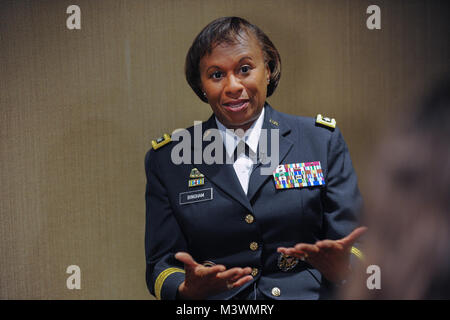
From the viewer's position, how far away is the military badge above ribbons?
1.46m

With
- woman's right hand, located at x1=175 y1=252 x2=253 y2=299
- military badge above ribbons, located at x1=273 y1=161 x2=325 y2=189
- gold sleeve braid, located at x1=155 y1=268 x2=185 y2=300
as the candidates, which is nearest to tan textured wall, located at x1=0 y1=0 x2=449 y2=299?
military badge above ribbons, located at x1=273 y1=161 x2=325 y2=189

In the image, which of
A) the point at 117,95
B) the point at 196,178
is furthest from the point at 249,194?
the point at 117,95

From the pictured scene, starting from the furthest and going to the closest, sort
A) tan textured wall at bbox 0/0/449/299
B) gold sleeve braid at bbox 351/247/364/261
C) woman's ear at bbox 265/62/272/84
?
tan textured wall at bbox 0/0/449/299
woman's ear at bbox 265/62/272/84
gold sleeve braid at bbox 351/247/364/261

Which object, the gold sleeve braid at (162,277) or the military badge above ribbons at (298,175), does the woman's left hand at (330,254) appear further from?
the gold sleeve braid at (162,277)

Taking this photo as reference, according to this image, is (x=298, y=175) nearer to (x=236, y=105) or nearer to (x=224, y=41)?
(x=236, y=105)

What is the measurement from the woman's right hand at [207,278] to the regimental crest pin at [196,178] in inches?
10.4

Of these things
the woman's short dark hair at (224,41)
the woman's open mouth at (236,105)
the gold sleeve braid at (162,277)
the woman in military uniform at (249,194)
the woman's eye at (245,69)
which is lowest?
the gold sleeve braid at (162,277)

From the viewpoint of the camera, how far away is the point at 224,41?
4.83 ft

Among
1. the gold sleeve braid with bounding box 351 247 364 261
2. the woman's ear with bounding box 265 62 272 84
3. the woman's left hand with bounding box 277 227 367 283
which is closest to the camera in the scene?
the woman's left hand with bounding box 277 227 367 283

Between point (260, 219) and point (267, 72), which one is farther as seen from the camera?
point (267, 72)

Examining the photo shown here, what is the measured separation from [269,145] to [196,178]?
25 centimetres

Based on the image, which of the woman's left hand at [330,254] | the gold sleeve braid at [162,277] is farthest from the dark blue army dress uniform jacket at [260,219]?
the woman's left hand at [330,254]

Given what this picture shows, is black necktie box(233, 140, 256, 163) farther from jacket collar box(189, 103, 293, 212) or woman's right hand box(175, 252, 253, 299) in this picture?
woman's right hand box(175, 252, 253, 299)

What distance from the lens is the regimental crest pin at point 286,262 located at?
1.46 metres
